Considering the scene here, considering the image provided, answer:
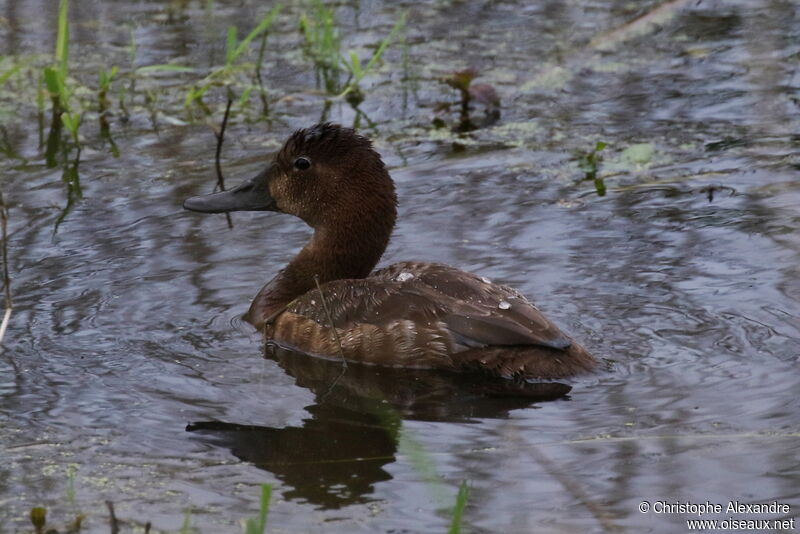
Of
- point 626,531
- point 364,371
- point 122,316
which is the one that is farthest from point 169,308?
point 626,531

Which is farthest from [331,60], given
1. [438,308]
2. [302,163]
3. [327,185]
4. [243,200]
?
[438,308]

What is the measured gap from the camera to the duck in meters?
5.68

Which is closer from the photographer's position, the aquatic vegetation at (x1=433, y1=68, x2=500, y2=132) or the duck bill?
the duck bill

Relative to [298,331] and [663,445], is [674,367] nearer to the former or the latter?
[663,445]

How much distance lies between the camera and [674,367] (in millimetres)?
Answer: 5691

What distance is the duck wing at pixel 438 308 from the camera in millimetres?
5664

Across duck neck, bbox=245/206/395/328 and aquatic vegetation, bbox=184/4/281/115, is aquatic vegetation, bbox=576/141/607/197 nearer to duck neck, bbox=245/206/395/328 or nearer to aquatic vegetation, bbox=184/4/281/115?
duck neck, bbox=245/206/395/328

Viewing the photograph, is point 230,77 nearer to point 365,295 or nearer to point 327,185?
point 327,185

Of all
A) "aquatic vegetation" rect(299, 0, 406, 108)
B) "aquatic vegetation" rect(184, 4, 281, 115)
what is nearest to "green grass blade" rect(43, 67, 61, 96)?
"aquatic vegetation" rect(184, 4, 281, 115)

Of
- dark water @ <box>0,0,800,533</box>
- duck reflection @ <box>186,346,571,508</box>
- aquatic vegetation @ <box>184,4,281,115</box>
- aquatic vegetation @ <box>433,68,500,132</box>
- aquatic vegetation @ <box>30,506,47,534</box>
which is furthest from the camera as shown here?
aquatic vegetation @ <box>433,68,500,132</box>

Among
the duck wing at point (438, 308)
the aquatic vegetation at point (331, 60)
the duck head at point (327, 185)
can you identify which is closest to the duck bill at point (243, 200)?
the duck head at point (327, 185)

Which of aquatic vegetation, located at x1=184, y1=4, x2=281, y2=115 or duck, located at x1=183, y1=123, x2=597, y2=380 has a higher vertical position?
aquatic vegetation, located at x1=184, y1=4, x2=281, y2=115

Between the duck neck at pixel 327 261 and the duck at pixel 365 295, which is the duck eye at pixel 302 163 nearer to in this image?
the duck at pixel 365 295

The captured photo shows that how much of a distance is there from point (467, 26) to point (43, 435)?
773 centimetres
